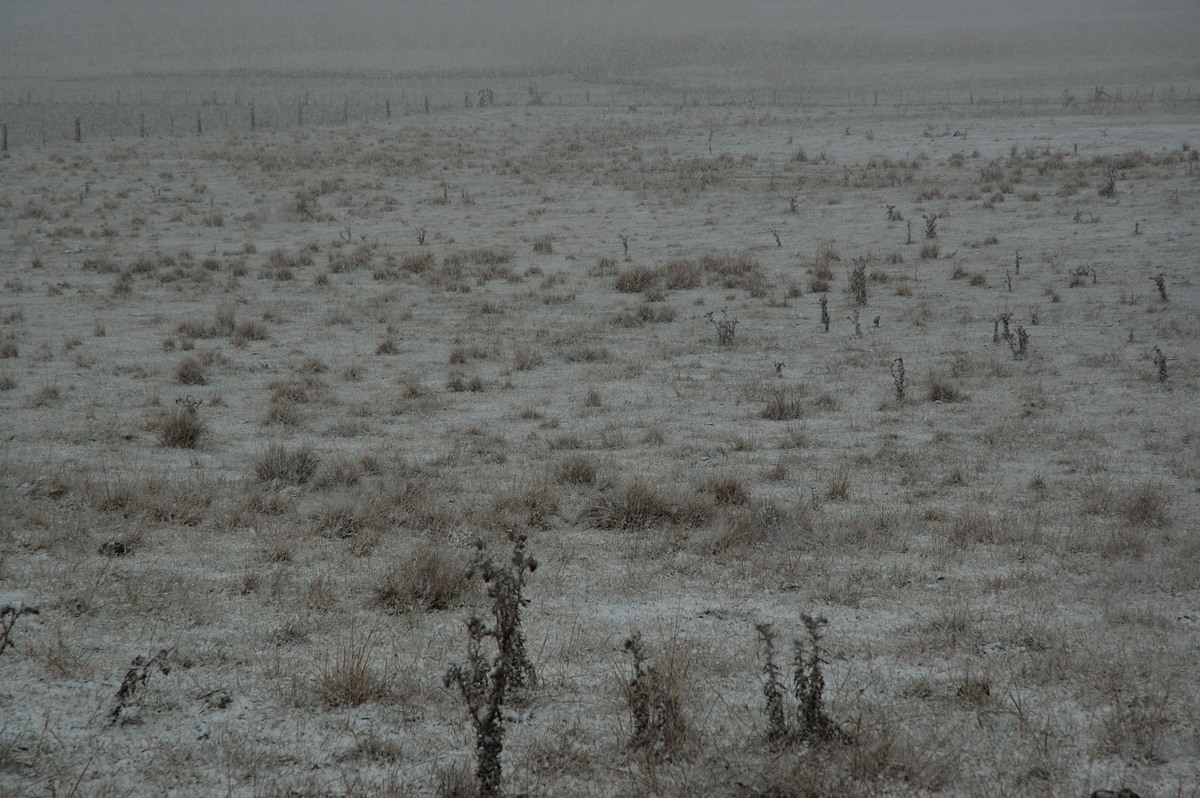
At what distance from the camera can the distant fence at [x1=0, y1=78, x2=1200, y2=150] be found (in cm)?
4394

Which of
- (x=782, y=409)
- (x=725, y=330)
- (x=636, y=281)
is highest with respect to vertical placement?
(x=636, y=281)

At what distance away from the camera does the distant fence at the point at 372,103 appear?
43.9 meters

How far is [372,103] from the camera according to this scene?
63.1m

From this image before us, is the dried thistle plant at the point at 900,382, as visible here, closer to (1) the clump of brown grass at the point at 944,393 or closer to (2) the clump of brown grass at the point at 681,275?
(1) the clump of brown grass at the point at 944,393

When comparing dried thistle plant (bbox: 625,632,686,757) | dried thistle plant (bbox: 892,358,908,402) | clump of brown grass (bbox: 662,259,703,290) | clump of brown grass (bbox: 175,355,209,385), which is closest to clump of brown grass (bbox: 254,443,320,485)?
clump of brown grass (bbox: 175,355,209,385)

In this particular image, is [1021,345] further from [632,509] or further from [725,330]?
[632,509]

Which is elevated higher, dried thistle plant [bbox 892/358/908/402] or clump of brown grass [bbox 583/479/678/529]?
dried thistle plant [bbox 892/358/908/402]

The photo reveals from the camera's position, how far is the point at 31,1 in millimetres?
187125

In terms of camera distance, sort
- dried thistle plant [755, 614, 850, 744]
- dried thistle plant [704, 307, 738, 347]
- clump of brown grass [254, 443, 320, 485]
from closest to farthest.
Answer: dried thistle plant [755, 614, 850, 744] < clump of brown grass [254, 443, 320, 485] < dried thistle plant [704, 307, 738, 347]

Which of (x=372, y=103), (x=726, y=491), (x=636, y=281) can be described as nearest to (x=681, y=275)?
(x=636, y=281)

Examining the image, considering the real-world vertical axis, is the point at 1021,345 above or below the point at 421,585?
above

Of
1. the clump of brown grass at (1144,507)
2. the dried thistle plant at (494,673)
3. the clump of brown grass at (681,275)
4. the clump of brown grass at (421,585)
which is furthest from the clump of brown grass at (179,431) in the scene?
the clump of brown grass at (681,275)

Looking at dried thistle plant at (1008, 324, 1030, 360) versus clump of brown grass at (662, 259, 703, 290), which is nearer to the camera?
dried thistle plant at (1008, 324, 1030, 360)

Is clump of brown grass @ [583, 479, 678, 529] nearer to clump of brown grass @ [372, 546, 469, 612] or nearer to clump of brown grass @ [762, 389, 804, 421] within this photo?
clump of brown grass @ [372, 546, 469, 612]
